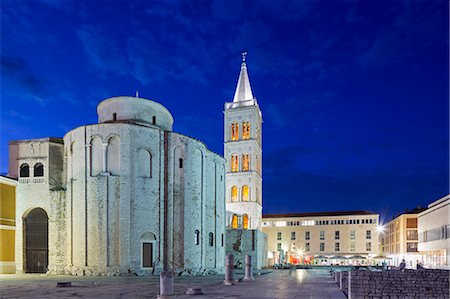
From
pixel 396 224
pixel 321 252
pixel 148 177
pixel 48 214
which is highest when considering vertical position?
pixel 148 177

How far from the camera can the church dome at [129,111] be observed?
121 feet

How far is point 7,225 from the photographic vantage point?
115 feet

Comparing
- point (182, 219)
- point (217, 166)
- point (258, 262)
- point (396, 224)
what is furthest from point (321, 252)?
point (182, 219)

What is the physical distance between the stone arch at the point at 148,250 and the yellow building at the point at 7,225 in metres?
11.1

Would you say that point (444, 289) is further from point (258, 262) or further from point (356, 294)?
point (258, 262)

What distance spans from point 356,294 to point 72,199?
2438 centimetres

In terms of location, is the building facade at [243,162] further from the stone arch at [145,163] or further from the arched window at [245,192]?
the stone arch at [145,163]

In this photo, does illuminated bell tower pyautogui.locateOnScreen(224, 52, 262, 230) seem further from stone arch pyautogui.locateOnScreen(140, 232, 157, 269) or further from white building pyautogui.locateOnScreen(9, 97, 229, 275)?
stone arch pyautogui.locateOnScreen(140, 232, 157, 269)

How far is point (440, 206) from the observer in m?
47.5

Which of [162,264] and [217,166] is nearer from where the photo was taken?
[162,264]

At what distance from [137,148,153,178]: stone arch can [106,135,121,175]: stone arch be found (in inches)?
63.6

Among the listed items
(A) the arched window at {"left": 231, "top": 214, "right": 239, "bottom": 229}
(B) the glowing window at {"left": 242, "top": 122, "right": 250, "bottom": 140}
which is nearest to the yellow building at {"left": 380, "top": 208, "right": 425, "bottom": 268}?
(A) the arched window at {"left": 231, "top": 214, "right": 239, "bottom": 229}

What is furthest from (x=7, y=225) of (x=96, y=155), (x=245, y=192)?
(x=245, y=192)

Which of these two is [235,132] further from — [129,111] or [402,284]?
[402,284]
